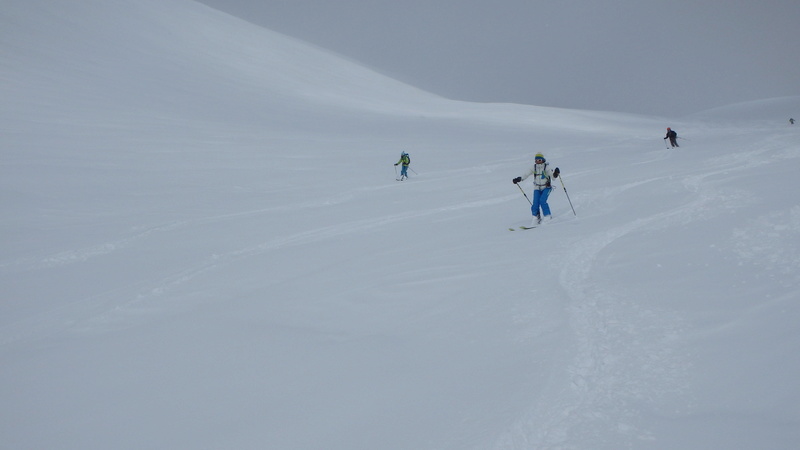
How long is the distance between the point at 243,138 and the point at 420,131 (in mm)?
11658

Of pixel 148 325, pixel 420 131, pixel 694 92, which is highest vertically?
pixel 694 92

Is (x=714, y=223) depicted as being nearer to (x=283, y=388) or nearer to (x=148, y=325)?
(x=283, y=388)

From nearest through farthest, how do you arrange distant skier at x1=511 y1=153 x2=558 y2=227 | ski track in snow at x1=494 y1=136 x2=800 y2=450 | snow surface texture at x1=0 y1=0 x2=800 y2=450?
1. ski track in snow at x1=494 y1=136 x2=800 y2=450
2. snow surface texture at x1=0 y1=0 x2=800 y2=450
3. distant skier at x1=511 y1=153 x2=558 y2=227

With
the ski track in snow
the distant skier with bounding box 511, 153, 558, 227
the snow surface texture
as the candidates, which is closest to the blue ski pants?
the distant skier with bounding box 511, 153, 558, 227

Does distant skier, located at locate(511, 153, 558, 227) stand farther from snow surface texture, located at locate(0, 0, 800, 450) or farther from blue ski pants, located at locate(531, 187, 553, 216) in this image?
snow surface texture, located at locate(0, 0, 800, 450)

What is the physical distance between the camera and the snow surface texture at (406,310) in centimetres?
347

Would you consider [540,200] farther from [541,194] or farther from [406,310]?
[406,310]

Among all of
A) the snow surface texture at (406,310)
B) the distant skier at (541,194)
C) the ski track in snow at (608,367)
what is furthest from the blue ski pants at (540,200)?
the ski track in snow at (608,367)

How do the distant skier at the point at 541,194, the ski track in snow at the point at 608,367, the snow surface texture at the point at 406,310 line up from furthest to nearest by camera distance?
the distant skier at the point at 541,194 < the snow surface texture at the point at 406,310 < the ski track in snow at the point at 608,367

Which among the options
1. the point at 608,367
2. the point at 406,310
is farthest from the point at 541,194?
the point at 608,367

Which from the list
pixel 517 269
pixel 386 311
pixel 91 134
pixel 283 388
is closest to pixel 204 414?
pixel 283 388

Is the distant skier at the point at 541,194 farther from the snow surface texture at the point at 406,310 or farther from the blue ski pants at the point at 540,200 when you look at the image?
the snow surface texture at the point at 406,310

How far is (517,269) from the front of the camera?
6.74 m

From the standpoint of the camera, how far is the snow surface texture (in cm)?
347
